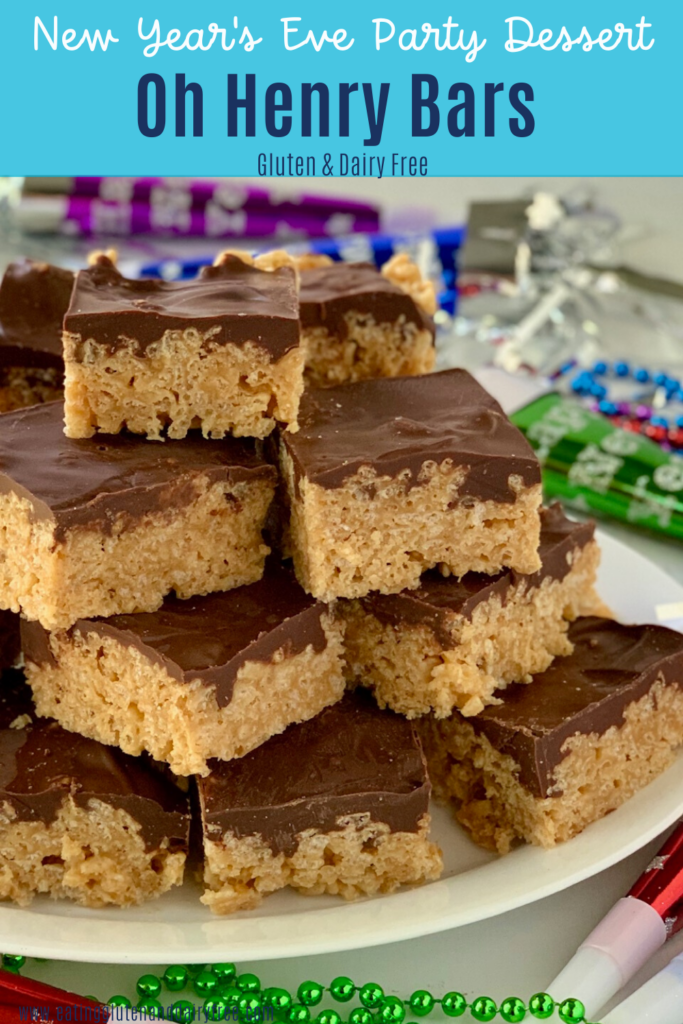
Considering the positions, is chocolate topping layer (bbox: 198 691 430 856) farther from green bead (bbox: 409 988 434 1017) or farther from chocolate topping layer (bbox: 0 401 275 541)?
chocolate topping layer (bbox: 0 401 275 541)

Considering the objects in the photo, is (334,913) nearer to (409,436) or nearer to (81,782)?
(81,782)

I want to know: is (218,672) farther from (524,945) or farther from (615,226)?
(615,226)

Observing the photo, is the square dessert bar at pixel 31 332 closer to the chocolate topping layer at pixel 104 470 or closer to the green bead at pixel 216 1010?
the chocolate topping layer at pixel 104 470

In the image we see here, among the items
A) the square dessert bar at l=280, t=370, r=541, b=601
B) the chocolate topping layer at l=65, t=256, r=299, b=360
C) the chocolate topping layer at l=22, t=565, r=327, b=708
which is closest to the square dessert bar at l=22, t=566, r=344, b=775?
the chocolate topping layer at l=22, t=565, r=327, b=708

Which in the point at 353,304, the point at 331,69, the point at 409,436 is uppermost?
the point at 331,69

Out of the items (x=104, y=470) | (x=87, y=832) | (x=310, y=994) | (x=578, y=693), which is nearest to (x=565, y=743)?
(x=578, y=693)

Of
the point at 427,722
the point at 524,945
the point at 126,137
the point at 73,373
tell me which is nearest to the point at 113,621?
the point at 73,373
